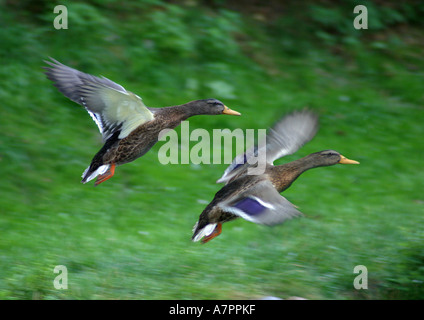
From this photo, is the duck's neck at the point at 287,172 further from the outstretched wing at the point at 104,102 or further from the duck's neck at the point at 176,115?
the outstretched wing at the point at 104,102

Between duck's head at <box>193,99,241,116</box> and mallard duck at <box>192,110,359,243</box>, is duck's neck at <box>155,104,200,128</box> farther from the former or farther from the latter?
mallard duck at <box>192,110,359,243</box>

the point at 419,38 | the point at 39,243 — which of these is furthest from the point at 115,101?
the point at 419,38

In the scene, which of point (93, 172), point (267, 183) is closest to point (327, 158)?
point (267, 183)

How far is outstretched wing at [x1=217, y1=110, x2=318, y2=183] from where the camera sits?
4.95m

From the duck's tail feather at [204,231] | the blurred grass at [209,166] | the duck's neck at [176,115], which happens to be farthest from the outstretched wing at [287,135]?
the blurred grass at [209,166]

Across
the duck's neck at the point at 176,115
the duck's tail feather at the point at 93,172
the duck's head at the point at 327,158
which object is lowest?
the duck's tail feather at the point at 93,172

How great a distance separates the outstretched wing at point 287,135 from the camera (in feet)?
16.2

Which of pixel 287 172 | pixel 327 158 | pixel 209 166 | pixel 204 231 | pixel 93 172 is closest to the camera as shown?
pixel 204 231

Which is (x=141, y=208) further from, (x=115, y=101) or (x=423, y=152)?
(x=423, y=152)

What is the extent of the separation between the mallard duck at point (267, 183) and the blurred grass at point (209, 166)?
1.25m

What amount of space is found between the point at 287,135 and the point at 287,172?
13.1 inches

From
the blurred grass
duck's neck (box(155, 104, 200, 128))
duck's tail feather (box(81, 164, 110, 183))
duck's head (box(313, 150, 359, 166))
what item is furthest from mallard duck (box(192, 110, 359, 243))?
the blurred grass

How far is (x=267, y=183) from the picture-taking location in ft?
14.8

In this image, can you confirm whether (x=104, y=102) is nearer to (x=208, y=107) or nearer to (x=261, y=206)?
(x=208, y=107)
